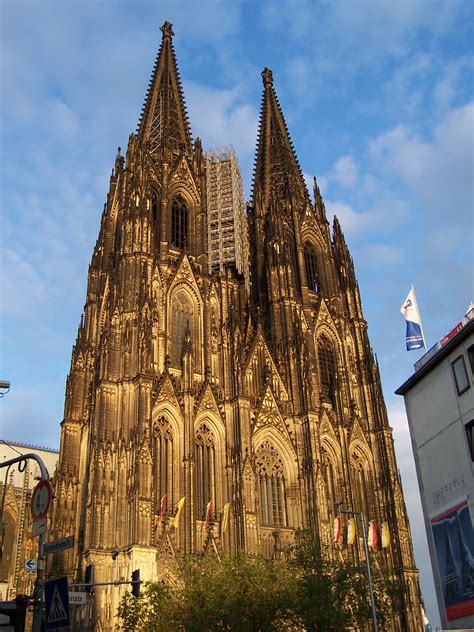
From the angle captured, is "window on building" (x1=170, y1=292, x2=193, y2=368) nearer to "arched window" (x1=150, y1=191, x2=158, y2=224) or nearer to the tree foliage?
"arched window" (x1=150, y1=191, x2=158, y2=224)

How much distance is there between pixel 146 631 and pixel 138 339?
1831cm

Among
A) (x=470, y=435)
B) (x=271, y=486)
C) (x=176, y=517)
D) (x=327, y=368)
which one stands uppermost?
(x=327, y=368)

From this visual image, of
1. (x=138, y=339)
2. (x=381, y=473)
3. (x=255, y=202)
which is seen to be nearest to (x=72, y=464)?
(x=138, y=339)

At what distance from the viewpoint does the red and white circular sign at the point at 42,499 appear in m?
14.5

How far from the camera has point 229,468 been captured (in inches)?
1638

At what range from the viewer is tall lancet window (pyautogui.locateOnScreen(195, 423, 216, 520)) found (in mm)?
40312

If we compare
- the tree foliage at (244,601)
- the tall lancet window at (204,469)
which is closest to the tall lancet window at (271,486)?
the tall lancet window at (204,469)

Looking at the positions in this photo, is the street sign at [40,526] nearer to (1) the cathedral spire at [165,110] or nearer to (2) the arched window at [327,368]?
(2) the arched window at [327,368]

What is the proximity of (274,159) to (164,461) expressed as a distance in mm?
35372

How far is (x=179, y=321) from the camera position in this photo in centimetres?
4672

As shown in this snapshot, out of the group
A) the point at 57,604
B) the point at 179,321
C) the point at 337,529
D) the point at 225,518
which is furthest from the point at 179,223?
the point at 57,604

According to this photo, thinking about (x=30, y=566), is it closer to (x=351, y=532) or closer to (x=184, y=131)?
(x=351, y=532)

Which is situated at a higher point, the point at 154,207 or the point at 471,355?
the point at 154,207

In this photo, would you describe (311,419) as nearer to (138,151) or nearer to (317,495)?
(317,495)
